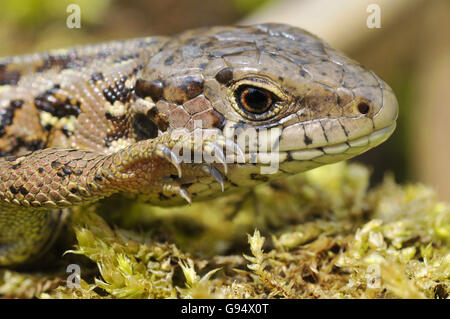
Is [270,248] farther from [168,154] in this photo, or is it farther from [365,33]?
[365,33]

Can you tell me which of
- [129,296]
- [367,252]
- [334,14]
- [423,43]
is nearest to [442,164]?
[423,43]

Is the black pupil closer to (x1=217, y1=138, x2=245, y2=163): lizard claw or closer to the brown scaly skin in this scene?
the brown scaly skin

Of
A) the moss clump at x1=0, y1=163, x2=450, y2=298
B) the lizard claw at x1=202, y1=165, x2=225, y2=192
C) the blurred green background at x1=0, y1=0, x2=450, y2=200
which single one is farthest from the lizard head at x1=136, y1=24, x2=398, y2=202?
the blurred green background at x1=0, y1=0, x2=450, y2=200

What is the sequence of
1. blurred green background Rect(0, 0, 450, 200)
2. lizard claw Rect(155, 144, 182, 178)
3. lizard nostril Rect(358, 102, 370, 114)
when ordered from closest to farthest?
1. lizard claw Rect(155, 144, 182, 178)
2. lizard nostril Rect(358, 102, 370, 114)
3. blurred green background Rect(0, 0, 450, 200)

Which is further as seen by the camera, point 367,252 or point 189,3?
point 189,3

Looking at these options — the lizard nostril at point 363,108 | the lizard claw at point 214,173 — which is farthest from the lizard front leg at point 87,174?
the lizard nostril at point 363,108

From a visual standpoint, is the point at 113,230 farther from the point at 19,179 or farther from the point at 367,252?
the point at 367,252

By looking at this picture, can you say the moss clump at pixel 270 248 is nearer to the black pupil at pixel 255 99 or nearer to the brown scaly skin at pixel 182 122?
the brown scaly skin at pixel 182 122
